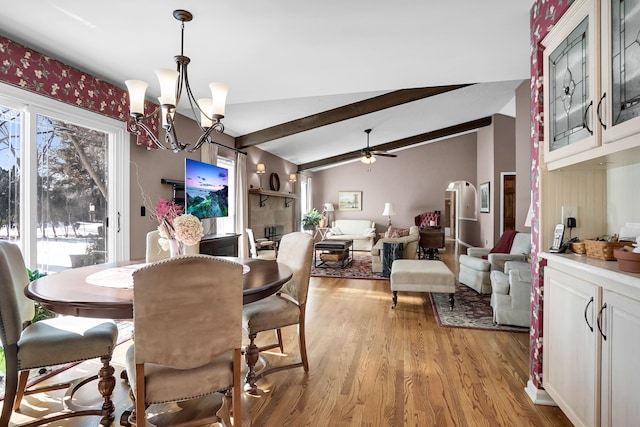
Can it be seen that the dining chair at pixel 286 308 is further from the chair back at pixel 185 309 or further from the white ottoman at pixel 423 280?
the white ottoman at pixel 423 280

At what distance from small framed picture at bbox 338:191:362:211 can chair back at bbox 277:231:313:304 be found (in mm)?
8033

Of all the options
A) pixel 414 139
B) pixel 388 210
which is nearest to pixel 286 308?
pixel 414 139

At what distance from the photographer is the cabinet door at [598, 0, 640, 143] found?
1.28 meters

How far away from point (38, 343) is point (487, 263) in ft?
14.5

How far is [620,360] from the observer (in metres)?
1.32

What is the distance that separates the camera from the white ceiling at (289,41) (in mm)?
2107

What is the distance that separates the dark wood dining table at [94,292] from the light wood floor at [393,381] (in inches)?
29.2

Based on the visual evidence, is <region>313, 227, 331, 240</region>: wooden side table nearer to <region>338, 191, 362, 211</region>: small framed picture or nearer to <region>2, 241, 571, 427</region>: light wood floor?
<region>338, 191, 362, 211</region>: small framed picture

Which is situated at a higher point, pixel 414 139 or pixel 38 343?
pixel 414 139

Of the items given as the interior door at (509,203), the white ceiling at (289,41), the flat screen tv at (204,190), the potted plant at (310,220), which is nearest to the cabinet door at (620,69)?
the white ceiling at (289,41)

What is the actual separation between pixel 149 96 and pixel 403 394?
366cm

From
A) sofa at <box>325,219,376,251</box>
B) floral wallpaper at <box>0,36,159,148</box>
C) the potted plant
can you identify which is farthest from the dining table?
sofa at <box>325,219,376,251</box>

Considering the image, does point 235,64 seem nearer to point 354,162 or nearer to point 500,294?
point 500,294

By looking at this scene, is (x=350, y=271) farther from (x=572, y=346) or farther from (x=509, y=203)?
(x=572, y=346)
